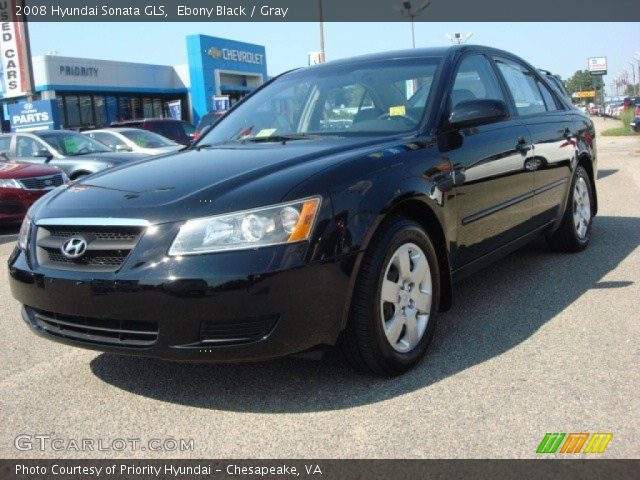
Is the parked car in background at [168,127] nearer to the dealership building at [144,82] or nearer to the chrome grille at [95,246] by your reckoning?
the dealership building at [144,82]

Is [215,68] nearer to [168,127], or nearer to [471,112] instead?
[168,127]

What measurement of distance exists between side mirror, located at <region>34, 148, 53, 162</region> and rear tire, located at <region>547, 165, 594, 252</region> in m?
8.87

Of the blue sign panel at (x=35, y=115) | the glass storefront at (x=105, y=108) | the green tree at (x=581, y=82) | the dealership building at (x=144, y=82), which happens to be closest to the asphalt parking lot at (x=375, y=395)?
the blue sign panel at (x=35, y=115)

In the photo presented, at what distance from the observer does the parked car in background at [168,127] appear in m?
18.5

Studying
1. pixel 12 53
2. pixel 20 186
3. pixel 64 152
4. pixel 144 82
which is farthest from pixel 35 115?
pixel 144 82

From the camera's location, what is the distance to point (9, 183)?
8828mm

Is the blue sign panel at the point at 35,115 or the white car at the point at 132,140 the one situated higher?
the blue sign panel at the point at 35,115

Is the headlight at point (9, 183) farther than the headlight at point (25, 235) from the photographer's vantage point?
Yes

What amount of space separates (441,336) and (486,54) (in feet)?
6.60

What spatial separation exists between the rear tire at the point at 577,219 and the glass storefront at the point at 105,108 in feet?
77.8

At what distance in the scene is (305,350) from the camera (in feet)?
9.09

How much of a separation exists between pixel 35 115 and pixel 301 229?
18788 mm
